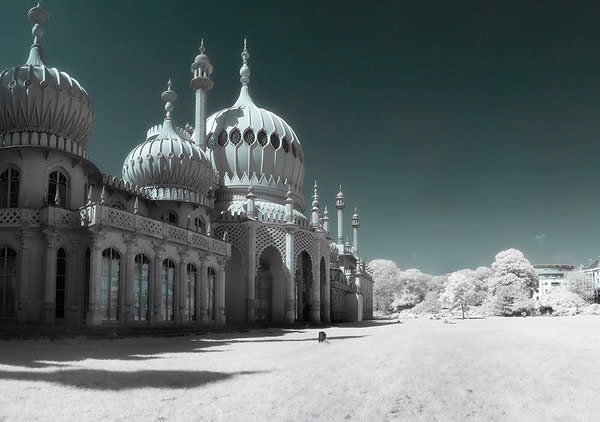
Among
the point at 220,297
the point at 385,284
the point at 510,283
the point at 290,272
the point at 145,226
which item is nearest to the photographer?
the point at 145,226

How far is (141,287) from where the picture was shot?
2853cm

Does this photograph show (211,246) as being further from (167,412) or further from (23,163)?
(167,412)

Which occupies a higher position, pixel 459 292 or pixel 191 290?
pixel 191 290

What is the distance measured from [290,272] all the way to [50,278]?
70.9ft

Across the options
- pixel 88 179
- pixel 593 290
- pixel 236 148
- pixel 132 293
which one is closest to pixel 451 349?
pixel 132 293

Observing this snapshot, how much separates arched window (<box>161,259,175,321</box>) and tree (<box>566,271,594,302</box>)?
11467cm

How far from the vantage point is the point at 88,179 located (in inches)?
1189

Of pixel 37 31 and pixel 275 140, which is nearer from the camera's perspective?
pixel 37 31

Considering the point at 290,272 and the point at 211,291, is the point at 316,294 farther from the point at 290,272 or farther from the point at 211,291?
the point at 211,291

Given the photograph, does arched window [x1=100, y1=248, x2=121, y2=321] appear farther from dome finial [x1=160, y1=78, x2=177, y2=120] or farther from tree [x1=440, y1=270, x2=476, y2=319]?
tree [x1=440, y1=270, x2=476, y2=319]

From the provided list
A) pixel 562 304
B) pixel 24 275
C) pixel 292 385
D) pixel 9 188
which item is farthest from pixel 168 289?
pixel 562 304

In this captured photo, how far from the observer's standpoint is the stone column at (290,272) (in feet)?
143

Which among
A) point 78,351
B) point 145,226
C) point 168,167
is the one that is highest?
point 168,167

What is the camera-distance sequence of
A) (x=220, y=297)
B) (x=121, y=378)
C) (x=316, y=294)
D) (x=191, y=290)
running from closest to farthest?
(x=121, y=378) → (x=191, y=290) → (x=220, y=297) → (x=316, y=294)
